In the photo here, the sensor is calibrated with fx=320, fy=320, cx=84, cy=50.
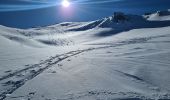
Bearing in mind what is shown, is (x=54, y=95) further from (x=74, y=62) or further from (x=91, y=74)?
(x=74, y=62)

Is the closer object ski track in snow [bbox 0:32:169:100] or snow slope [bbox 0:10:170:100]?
snow slope [bbox 0:10:170:100]

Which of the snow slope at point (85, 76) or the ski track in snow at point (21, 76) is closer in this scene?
the snow slope at point (85, 76)

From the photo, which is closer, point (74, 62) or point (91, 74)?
point (91, 74)

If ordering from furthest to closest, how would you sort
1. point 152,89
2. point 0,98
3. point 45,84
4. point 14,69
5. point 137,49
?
point 137,49 < point 14,69 < point 45,84 < point 152,89 < point 0,98

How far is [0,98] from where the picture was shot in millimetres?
8875

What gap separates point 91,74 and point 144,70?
6.80 feet

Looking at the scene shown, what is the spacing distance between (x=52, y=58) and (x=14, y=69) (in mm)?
3361

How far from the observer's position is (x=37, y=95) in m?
9.18

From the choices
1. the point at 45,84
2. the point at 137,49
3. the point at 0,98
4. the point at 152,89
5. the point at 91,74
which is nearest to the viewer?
the point at 0,98

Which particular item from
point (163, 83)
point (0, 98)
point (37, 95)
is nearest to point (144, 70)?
point (163, 83)

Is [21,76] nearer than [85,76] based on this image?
No

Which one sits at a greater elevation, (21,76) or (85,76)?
(21,76)

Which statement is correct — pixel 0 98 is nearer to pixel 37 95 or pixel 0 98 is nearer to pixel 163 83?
pixel 37 95

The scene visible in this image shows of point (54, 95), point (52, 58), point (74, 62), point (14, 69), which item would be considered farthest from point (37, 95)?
point (52, 58)
